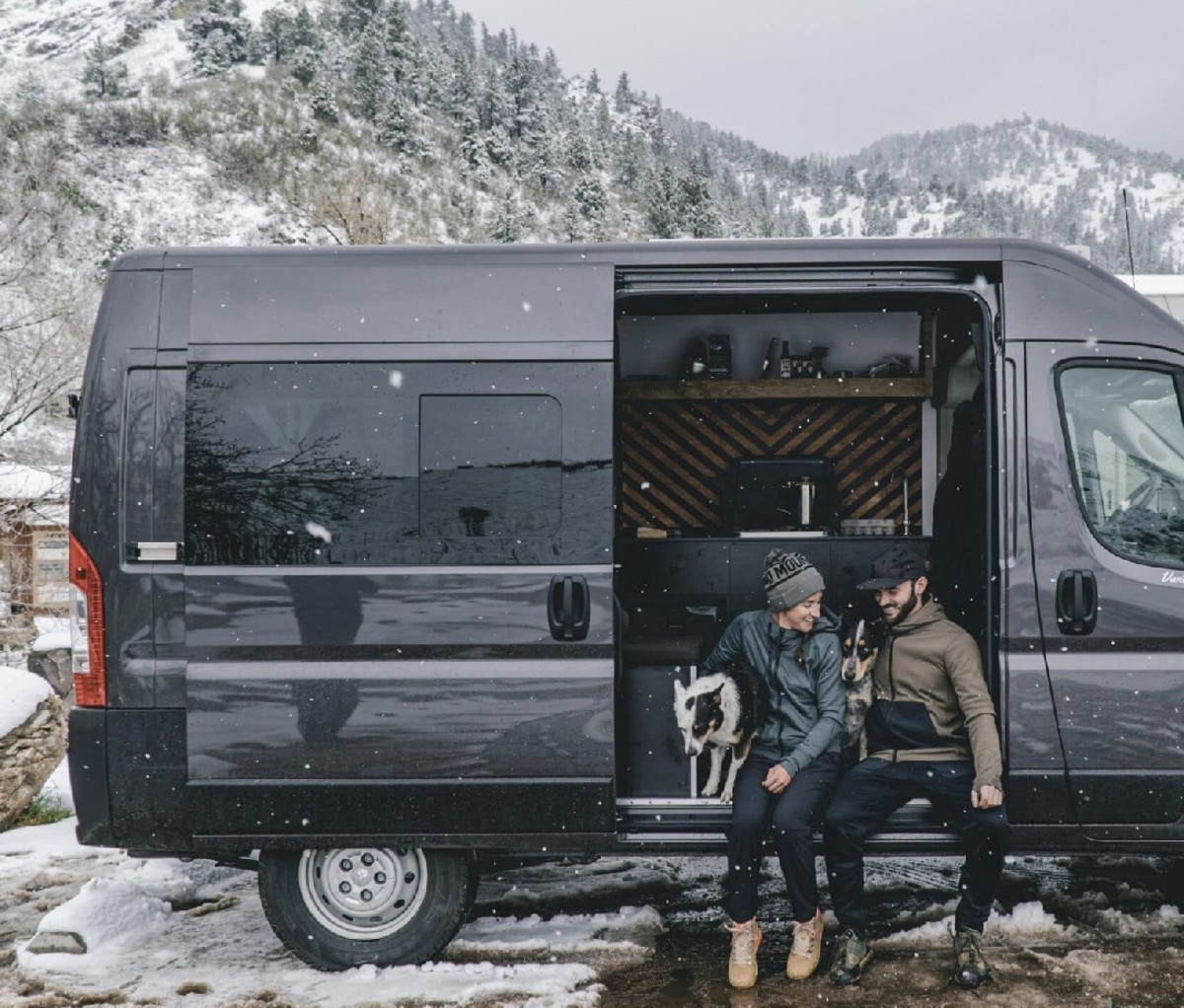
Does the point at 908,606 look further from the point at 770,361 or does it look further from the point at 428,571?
the point at 770,361

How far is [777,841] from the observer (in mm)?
3994

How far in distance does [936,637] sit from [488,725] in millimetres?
1815

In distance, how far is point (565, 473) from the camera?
3791 millimetres

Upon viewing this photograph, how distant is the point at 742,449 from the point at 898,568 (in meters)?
3.65

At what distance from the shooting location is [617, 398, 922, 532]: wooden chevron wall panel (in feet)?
24.7

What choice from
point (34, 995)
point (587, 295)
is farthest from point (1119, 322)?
point (34, 995)

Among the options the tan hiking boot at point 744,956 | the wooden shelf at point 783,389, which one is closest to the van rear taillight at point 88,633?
the tan hiking boot at point 744,956

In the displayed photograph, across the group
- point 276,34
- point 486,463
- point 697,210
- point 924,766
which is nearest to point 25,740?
point 486,463

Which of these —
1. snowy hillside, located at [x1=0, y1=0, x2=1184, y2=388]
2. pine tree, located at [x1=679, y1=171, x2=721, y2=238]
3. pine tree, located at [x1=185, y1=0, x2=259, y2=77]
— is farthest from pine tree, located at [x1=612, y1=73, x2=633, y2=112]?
pine tree, located at [x1=679, y1=171, x2=721, y2=238]

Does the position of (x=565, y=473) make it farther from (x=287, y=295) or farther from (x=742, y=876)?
(x=742, y=876)

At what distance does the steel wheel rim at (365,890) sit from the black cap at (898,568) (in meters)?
2.15

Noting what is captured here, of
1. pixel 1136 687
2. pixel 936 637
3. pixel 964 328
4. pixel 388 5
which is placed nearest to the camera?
pixel 1136 687

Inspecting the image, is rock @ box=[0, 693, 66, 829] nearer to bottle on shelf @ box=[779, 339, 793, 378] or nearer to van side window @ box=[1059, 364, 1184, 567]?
bottle on shelf @ box=[779, 339, 793, 378]

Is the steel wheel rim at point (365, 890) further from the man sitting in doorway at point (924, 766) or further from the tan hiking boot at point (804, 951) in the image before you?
the man sitting in doorway at point (924, 766)
